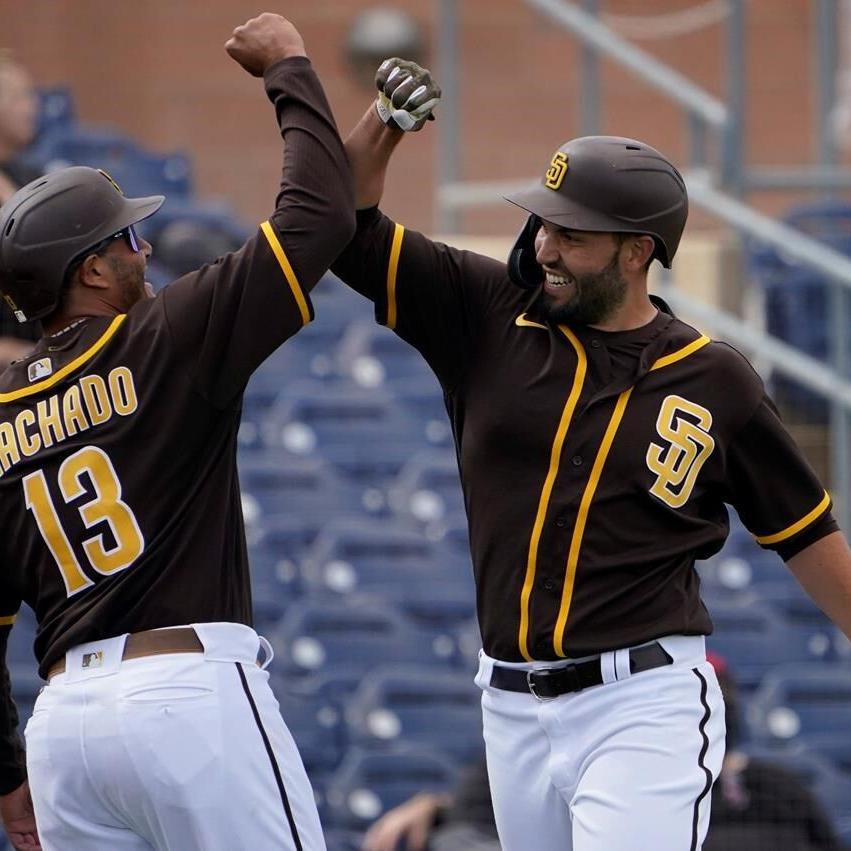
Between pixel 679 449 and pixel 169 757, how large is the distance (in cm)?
109

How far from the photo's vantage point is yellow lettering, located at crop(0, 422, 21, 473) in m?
2.94

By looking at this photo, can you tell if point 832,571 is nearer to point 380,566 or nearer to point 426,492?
point 380,566

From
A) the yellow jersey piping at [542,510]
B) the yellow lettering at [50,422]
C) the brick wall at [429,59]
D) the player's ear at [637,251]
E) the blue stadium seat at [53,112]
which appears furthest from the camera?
the brick wall at [429,59]

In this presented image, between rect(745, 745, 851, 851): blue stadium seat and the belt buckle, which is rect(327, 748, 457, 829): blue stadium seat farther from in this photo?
the belt buckle

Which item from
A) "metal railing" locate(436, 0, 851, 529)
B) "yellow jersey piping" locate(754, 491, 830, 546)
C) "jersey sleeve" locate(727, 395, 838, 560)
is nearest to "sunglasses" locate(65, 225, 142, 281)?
"jersey sleeve" locate(727, 395, 838, 560)

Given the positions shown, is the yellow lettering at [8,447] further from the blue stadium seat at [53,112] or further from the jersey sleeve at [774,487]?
the blue stadium seat at [53,112]

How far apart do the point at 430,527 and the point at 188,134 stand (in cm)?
500

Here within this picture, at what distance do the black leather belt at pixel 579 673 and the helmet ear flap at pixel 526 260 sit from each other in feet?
2.42

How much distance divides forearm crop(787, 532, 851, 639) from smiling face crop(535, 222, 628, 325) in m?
0.62

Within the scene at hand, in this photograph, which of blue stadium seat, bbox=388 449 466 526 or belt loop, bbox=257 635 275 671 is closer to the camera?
belt loop, bbox=257 635 275 671

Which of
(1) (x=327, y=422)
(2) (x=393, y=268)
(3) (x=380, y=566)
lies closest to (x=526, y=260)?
(2) (x=393, y=268)

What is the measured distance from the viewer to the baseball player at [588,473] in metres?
3.07

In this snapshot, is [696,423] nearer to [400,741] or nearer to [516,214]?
[400,741]

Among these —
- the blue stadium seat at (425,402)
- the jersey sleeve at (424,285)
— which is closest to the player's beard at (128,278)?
the jersey sleeve at (424,285)
